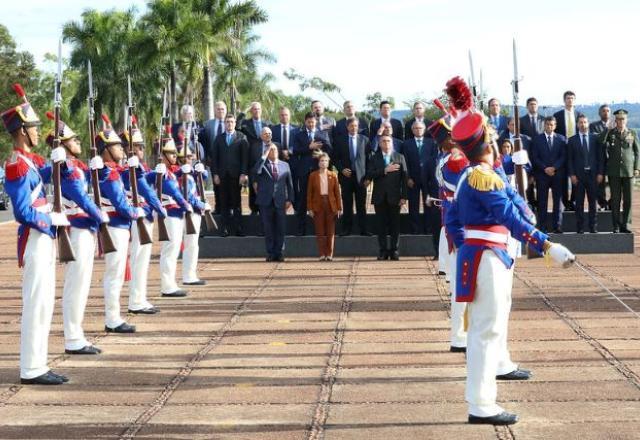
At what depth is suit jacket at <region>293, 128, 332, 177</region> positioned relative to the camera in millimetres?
19125

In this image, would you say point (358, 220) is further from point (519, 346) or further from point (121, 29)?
point (121, 29)

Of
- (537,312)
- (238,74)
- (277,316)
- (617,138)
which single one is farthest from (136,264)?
(238,74)

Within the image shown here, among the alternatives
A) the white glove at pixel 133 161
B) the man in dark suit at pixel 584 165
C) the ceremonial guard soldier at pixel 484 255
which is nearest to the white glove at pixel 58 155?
the white glove at pixel 133 161

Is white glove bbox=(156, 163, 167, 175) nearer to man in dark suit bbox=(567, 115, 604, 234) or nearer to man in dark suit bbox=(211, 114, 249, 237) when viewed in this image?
man in dark suit bbox=(211, 114, 249, 237)

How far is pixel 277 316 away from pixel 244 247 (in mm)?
7401

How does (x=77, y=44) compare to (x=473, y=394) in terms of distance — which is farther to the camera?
(x=77, y=44)

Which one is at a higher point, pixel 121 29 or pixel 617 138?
pixel 121 29

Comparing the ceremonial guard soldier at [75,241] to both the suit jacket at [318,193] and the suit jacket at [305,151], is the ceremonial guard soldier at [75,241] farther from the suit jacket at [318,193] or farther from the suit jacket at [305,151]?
the suit jacket at [305,151]

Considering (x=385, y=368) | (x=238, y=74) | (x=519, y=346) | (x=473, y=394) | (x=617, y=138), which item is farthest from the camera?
(x=238, y=74)

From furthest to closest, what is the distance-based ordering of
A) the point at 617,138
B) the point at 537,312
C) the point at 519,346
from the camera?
the point at 617,138
the point at 537,312
the point at 519,346

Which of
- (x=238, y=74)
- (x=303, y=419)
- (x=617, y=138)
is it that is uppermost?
(x=238, y=74)

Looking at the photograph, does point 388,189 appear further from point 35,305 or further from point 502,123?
point 35,305

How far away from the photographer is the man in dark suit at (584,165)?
61.8 feet

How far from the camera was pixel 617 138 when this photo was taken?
748 inches
